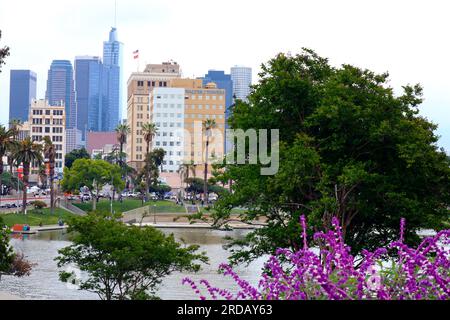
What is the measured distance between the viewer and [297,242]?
28594 millimetres

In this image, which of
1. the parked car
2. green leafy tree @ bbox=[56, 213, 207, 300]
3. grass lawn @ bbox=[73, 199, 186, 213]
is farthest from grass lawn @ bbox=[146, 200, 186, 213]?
green leafy tree @ bbox=[56, 213, 207, 300]

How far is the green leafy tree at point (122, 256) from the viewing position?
33.0 meters

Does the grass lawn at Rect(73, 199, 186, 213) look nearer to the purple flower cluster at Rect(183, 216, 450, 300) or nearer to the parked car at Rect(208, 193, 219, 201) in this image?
the parked car at Rect(208, 193, 219, 201)

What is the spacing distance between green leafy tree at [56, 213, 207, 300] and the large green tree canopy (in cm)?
441

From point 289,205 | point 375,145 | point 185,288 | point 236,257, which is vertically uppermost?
point 375,145

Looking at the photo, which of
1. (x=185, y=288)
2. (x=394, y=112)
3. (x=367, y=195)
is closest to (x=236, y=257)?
(x=367, y=195)

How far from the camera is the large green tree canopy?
27.4 meters

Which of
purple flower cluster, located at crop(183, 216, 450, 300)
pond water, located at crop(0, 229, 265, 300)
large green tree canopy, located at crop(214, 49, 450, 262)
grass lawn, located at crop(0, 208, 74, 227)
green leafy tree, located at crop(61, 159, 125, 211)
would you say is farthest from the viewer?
green leafy tree, located at crop(61, 159, 125, 211)

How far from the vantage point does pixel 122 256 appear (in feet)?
107

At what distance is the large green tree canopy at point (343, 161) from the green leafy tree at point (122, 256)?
174 inches

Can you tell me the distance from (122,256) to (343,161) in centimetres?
1028

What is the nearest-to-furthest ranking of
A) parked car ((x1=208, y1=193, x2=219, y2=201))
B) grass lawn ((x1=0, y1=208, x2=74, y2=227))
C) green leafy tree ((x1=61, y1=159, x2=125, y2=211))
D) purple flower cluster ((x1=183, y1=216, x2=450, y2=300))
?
purple flower cluster ((x1=183, y1=216, x2=450, y2=300))
grass lawn ((x1=0, y1=208, x2=74, y2=227))
green leafy tree ((x1=61, y1=159, x2=125, y2=211))
parked car ((x1=208, y1=193, x2=219, y2=201))
